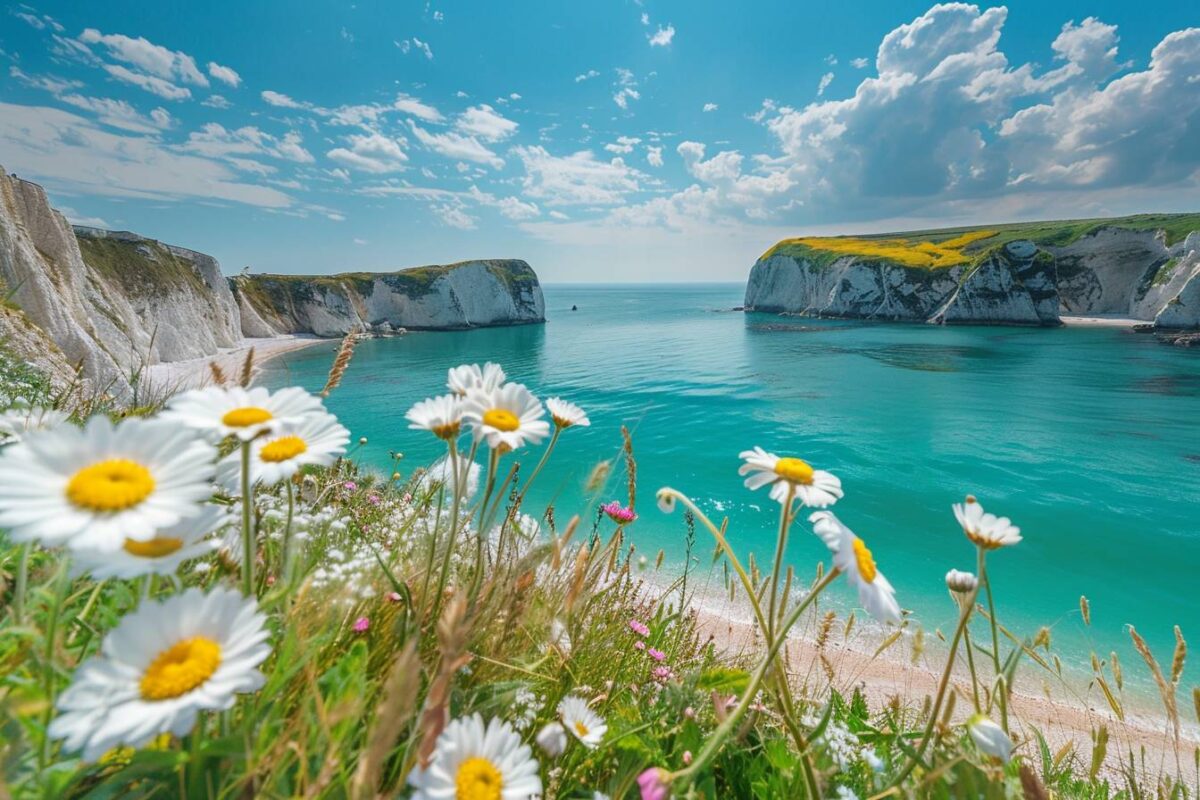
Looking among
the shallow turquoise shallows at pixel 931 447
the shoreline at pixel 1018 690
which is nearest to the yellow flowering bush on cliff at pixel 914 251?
the shallow turquoise shallows at pixel 931 447

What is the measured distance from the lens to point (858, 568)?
1.27 m

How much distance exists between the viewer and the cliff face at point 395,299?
73062 millimetres

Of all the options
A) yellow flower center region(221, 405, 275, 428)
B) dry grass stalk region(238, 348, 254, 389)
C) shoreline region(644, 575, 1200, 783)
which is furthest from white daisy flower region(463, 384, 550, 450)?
shoreline region(644, 575, 1200, 783)

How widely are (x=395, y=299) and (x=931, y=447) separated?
7747cm

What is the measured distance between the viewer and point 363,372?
156 ft

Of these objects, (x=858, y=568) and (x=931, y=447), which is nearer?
(x=858, y=568)

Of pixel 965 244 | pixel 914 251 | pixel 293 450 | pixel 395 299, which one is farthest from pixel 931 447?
A: pixel 965 244

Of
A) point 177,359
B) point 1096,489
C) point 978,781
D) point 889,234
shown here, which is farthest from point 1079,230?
point 177,359

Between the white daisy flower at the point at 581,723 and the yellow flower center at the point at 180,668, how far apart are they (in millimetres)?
1014

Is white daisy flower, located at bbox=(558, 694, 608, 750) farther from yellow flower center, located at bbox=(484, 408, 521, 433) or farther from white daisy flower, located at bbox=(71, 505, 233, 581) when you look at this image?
white daisy flower, located at bbox=(71, 505, 233, 581)

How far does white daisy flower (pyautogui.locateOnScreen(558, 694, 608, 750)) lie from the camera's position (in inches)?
59.8

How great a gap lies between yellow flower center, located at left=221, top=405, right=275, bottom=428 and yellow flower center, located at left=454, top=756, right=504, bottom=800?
0.81 meters

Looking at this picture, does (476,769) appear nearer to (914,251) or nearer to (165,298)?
(165,298)

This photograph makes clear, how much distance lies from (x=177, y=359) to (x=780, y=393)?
5260cm
